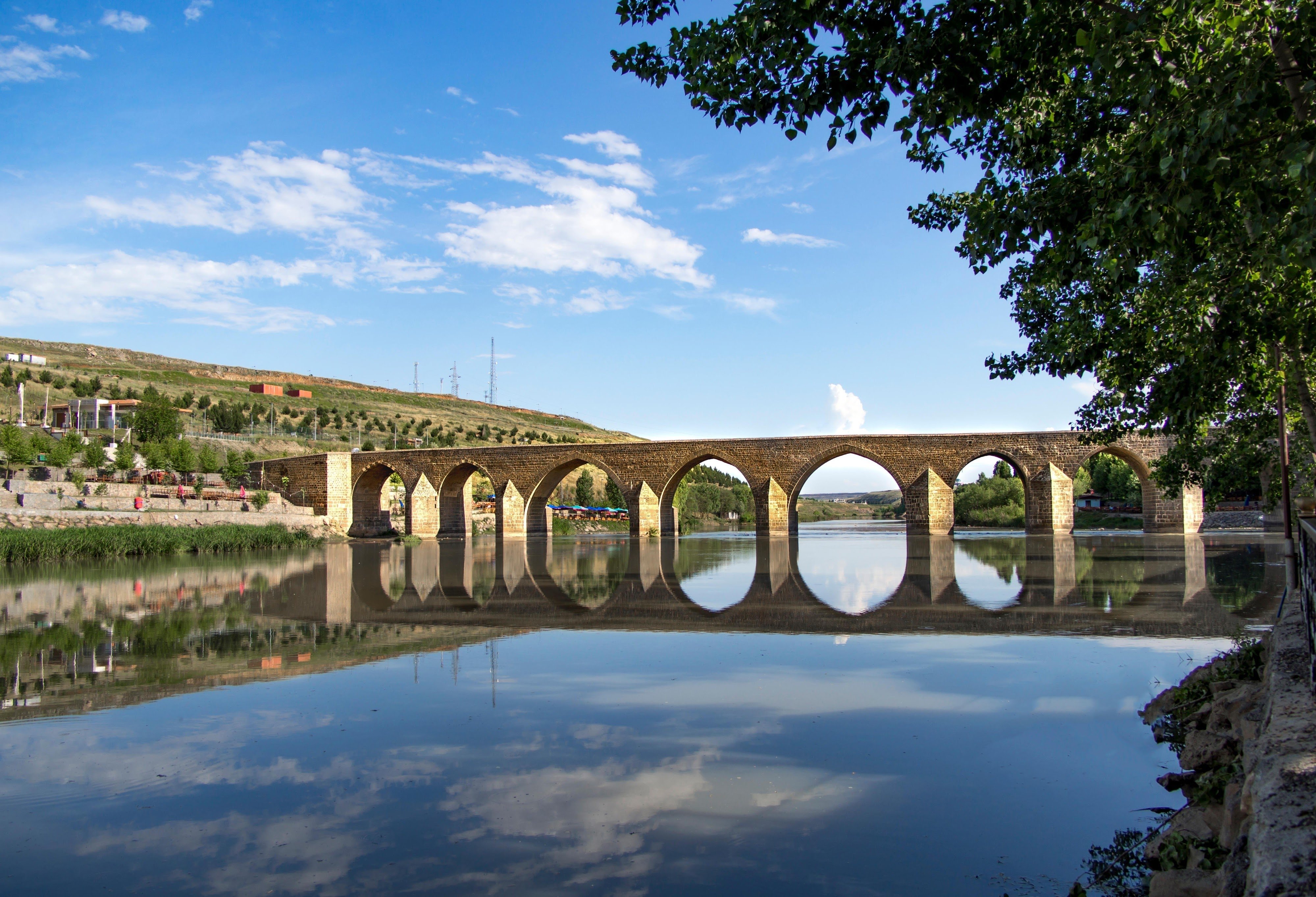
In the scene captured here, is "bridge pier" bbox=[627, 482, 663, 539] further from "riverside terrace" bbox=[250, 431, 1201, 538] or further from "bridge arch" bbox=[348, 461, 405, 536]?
"bridge arch" bbox=[348, 461, 405, 536]

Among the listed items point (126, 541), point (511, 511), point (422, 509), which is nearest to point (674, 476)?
point (511, 511)

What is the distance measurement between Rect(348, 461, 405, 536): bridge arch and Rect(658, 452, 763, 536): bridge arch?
12.4 metres

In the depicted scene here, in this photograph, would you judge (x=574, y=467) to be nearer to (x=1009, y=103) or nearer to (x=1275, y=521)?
(x=1275, y=521)

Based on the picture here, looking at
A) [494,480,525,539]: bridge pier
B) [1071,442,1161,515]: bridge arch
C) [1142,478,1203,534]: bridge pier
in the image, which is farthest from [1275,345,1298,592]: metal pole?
[494,480,525,539]: bridge pier

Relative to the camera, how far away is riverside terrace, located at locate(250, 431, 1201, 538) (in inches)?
1124

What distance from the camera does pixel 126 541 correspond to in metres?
22.7

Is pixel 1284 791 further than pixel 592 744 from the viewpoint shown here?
No

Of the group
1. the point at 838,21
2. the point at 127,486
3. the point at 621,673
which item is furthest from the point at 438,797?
the point at 127,486

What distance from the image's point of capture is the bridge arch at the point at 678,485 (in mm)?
31203

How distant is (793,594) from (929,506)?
18.9 meters

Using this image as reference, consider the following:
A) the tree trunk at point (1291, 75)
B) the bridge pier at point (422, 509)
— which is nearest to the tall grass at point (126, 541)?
the bridge pier at point (422, 509)

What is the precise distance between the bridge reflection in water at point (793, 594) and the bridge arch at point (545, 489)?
11888 millimetres

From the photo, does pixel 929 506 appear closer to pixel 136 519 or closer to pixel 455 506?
pixel 455 506

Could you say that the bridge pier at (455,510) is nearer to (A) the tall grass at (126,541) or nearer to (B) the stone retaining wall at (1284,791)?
Result: (A) the tall grass at (126,541)
